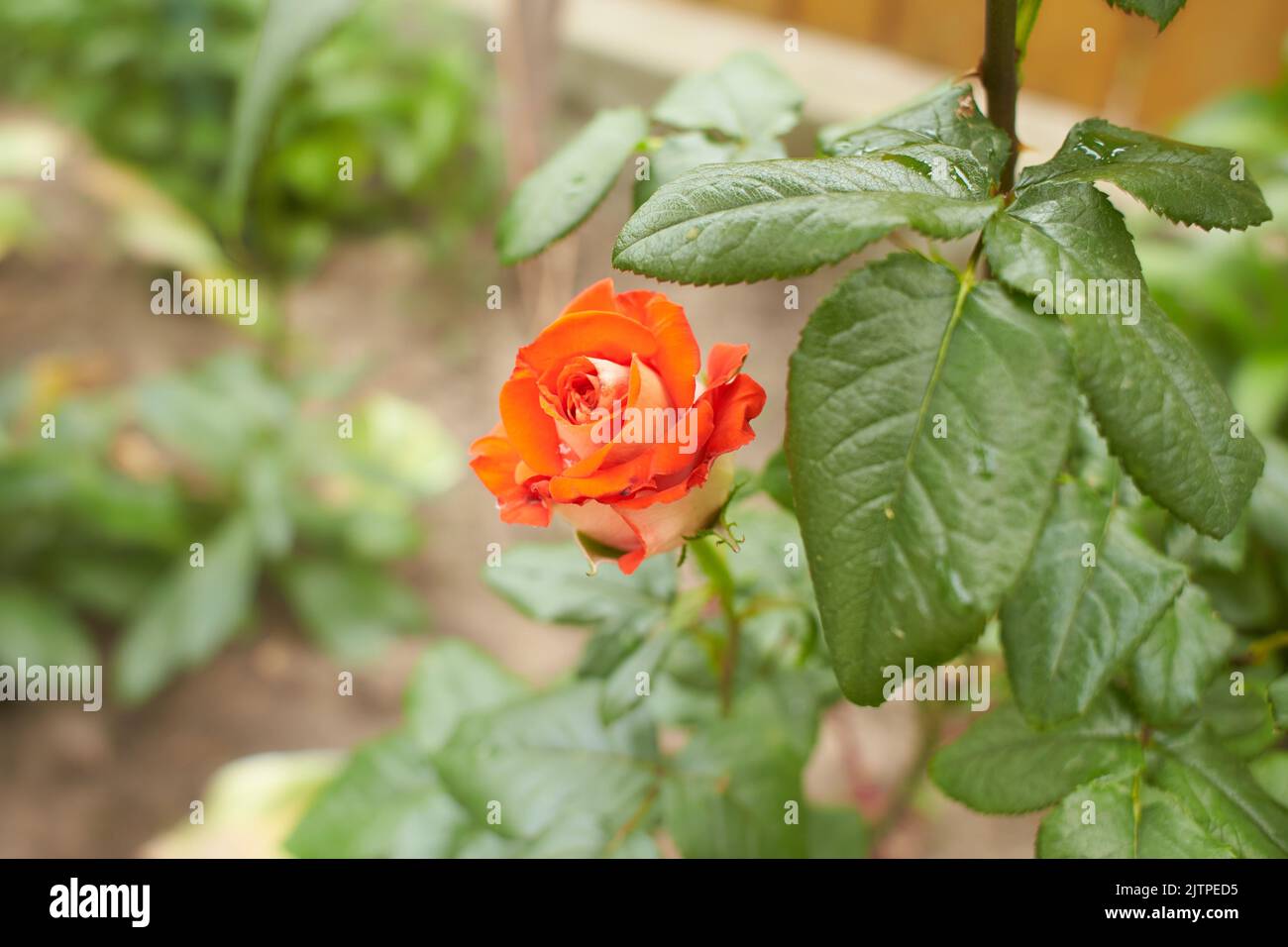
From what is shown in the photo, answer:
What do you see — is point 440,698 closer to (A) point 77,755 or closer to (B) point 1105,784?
(B) point 1105,784

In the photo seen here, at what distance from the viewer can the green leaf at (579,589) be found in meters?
0.75

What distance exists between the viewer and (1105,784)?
0.55 m

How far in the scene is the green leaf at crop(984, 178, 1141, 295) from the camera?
0.41 m

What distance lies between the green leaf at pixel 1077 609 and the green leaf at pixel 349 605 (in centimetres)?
149

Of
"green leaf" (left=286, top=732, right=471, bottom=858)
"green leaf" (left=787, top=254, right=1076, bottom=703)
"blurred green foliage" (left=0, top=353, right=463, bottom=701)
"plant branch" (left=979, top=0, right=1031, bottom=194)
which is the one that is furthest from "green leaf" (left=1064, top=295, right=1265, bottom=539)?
"blurred green foliage" (left=0, top=353, right=463, bottom=701)

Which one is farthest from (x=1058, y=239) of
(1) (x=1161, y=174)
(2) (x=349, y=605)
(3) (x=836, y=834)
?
(2) (x=349, y=605)

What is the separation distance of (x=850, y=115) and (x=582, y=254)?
26.3 inches

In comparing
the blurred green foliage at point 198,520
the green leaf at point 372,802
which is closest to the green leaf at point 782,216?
the green leaf at point 372,802

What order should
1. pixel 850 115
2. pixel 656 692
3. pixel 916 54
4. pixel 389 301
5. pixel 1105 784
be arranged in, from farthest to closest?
pixel 389 301, pixel 916 54, pixel 850 115, pixel 656 692, pixel 1105 784

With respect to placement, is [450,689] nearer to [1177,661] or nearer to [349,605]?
[1177,661]

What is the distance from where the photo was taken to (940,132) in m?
0.52

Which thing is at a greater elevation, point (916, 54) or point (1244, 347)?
point (916, 54)
